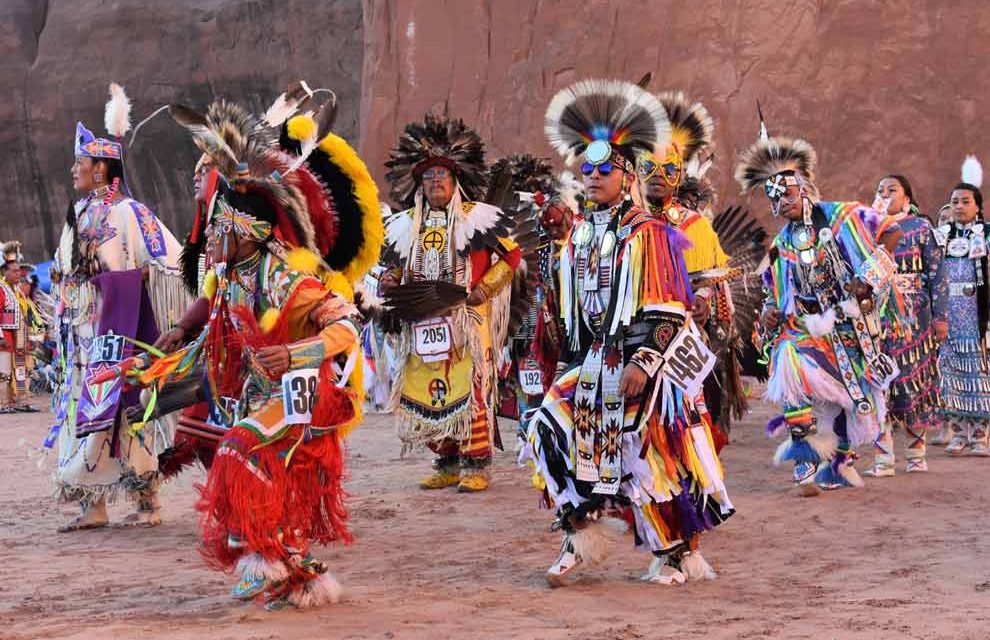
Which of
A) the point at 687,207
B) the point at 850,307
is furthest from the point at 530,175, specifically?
the point at 850,307

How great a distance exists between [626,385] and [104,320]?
3.51m

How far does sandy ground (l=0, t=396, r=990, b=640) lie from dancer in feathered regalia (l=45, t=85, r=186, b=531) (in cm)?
32

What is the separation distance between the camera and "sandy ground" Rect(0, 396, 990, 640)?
5.10 m

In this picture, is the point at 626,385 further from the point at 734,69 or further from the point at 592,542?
the point at 734,69

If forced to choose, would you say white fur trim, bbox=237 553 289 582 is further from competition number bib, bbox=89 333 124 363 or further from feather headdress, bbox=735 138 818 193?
feather headdress, bbox=735 138 818 193

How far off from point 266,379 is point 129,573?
168cm

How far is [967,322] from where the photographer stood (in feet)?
35.7

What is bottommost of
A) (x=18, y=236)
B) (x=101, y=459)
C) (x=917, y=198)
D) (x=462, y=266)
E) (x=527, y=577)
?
(x=527, y=577)

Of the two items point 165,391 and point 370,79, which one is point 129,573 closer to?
point 165,391

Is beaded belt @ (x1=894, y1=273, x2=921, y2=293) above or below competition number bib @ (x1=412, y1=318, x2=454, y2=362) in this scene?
above

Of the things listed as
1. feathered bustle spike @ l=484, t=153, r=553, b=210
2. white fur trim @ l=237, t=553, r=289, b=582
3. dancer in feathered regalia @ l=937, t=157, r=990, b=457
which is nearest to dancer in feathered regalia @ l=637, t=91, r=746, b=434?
feathered bustle spike @ l=484, t=153, r=553, b=210

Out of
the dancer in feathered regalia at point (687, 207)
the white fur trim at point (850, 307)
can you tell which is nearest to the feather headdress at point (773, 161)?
the dancer in feathered regalia at point (687, 207)

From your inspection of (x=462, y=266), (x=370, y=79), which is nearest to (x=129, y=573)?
(x=462, y=266)

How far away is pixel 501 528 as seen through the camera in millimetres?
7559
